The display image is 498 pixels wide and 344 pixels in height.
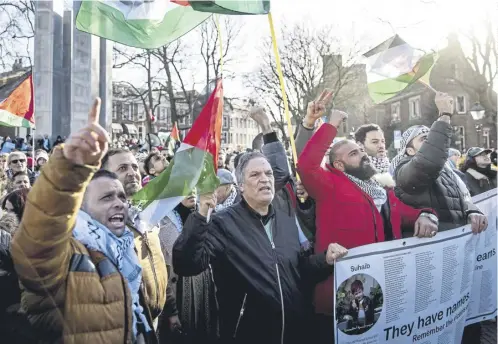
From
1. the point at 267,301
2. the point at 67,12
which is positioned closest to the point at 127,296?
the point at 267,301

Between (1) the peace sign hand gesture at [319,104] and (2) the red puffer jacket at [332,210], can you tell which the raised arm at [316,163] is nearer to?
(2) the red puffer jacket at [332,210]

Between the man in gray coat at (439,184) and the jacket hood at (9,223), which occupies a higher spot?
the man in gray coat at (439,184)

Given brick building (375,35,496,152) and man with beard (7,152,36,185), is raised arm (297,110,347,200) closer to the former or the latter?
man with beard (7,152,36,185)

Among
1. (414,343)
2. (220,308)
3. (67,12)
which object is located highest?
(67,12)

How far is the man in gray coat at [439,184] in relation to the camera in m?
3.70

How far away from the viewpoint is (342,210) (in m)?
3.46

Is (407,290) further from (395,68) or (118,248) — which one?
(395,68)

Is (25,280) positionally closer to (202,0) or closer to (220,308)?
(220,308)

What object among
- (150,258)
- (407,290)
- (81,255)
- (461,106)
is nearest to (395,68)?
(407,290)

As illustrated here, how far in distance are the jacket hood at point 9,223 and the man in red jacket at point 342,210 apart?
183 centimetres

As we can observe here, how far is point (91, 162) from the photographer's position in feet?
6.26

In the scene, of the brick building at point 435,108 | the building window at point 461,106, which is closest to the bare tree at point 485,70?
the brick building at point 435,108

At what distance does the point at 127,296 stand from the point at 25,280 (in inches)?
18.5

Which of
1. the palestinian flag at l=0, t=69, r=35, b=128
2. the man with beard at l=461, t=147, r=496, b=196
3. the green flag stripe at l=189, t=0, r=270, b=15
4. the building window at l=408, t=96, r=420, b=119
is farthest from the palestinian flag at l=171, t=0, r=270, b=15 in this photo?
the building window at l=408, t=96, r=420, b=119
